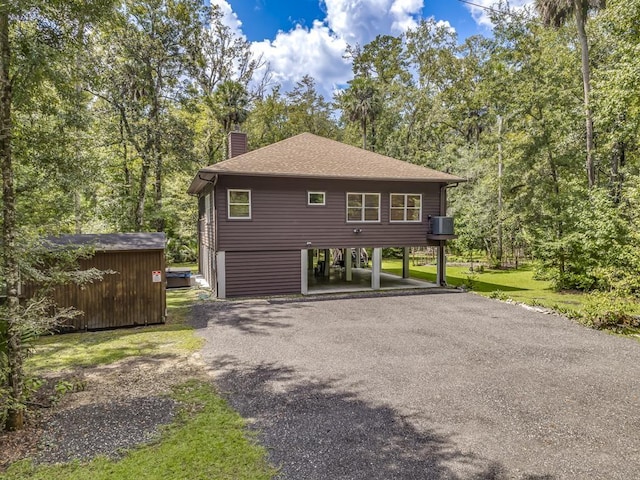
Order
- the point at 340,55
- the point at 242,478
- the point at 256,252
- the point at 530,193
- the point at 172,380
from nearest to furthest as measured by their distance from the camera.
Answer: the point at 242,478 → the point at 172,380 → the point at 256,252 → the point at 530,193 → the point at 340,55

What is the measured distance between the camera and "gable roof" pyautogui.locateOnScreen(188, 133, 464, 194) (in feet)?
43.0

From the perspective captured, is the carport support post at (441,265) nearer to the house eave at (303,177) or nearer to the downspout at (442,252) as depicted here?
the downspout at (442,252)

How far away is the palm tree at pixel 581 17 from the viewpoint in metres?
14.8

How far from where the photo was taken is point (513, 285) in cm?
1636

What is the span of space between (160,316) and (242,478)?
6861mm

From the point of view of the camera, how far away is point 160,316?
31.6 ft

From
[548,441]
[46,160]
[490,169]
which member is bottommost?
[548,441]

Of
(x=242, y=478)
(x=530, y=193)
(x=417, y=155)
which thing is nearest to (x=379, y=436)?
(x=242, y=478)

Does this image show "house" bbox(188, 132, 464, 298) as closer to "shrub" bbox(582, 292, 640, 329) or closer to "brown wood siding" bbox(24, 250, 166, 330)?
"brown wood siding" bbox(24, 250, 166, 330)

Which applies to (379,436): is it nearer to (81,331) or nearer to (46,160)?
(46,160)

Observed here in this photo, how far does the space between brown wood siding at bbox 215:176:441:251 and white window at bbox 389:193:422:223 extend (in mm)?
178

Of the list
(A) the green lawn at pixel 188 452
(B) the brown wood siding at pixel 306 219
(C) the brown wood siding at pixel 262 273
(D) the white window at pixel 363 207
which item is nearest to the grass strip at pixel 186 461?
(A) the green lawn at pixel 188 452

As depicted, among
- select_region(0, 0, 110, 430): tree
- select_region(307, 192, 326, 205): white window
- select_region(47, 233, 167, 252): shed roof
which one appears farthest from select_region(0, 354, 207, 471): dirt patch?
select_region(307, 192, 326, 205): white window

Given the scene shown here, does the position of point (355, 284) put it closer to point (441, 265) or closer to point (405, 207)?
point (441, 265)
